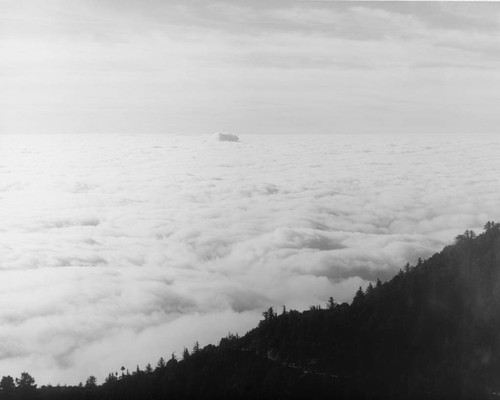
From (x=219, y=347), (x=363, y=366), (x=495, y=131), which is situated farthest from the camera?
(x=495, y=131)

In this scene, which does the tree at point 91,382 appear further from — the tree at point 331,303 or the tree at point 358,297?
the tree at point 358,297

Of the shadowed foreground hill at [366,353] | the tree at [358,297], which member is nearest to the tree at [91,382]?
the shadowed foreground hill at [366,353]

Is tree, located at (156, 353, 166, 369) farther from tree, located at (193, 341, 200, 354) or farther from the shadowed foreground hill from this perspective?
tree, located at (193, 341, 200, 354)

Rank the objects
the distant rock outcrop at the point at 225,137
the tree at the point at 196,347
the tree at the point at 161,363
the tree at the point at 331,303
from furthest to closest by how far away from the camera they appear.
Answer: the distant rock outcrop at the point at 225,137, the tree at the point at 331,303, the tree at the point at 196,347, the tree at the point at 161,363

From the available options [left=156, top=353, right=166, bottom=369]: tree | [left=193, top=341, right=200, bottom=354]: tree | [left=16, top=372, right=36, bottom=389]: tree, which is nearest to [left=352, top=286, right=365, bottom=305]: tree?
[left=193, top=341, right=200, bottom=354]: tree

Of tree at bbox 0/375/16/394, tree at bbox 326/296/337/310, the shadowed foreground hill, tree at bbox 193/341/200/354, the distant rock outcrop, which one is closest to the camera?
the shadowed foreground hill

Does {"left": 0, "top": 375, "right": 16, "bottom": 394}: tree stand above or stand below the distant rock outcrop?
below

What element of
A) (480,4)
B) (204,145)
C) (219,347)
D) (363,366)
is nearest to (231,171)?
(204,145)

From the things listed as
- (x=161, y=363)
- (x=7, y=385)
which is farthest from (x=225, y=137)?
(x=7, y=385)

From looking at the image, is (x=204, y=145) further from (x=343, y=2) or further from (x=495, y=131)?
(x=495, y=131)
